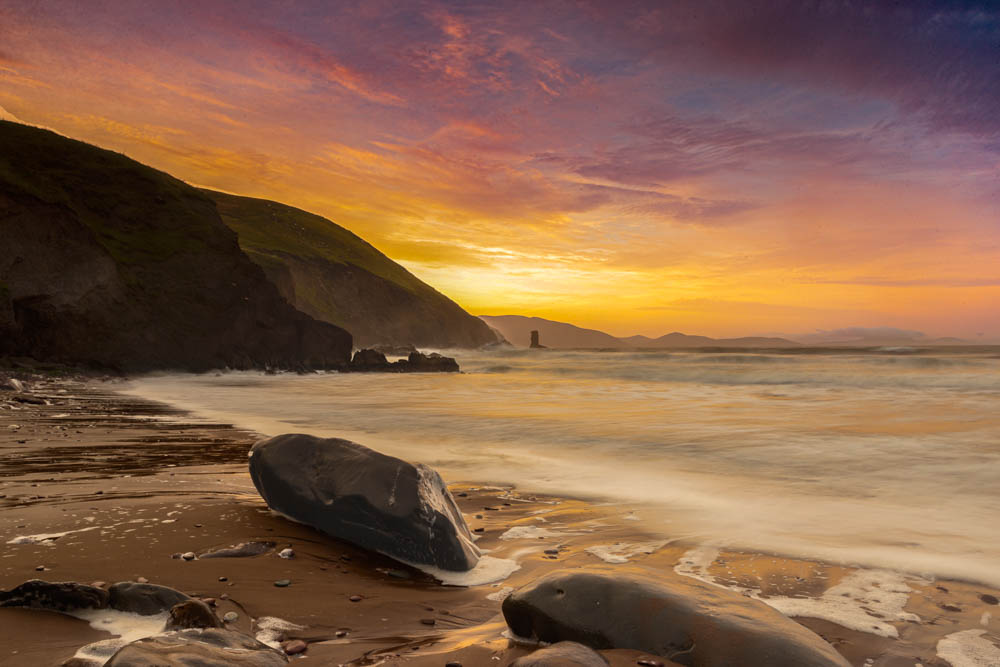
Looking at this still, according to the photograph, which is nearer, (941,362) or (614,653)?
(614,653)

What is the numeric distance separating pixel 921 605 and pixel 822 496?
288cm

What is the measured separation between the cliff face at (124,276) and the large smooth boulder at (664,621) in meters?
26.5

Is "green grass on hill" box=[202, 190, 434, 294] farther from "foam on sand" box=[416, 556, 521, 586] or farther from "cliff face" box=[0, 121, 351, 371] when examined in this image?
"foam on sand" box=[416, 556, 521, 586]

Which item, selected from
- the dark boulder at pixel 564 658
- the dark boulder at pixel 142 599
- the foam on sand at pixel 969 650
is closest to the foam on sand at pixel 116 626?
the dark boulder at pixel 142 599

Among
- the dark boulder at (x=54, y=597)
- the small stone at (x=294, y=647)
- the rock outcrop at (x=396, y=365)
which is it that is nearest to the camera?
the small stone at (x=294, y=647)

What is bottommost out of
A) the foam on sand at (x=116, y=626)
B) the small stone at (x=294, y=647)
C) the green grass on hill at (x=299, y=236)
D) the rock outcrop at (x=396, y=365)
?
the rock outcrop at (x=396, y=365)

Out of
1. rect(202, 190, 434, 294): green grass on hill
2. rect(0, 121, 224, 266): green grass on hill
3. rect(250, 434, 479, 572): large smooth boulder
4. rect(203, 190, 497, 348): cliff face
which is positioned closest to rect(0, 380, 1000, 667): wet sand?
rect(250, 434, 479, 572): large smooth boulder

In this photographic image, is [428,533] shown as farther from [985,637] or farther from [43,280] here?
[43,280]

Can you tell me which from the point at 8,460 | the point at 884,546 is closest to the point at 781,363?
the point at 884,546

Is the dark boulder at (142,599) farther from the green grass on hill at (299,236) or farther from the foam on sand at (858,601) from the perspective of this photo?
the green grass on hill at (299,236)

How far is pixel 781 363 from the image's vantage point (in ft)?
121

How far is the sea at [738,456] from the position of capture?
428 centimetres

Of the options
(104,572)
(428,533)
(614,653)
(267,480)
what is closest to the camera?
(614,653)

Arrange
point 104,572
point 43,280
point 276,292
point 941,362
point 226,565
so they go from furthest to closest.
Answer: point 276,292 < point 941,362 < point 43,280 < point 226,565 < point 104,572
